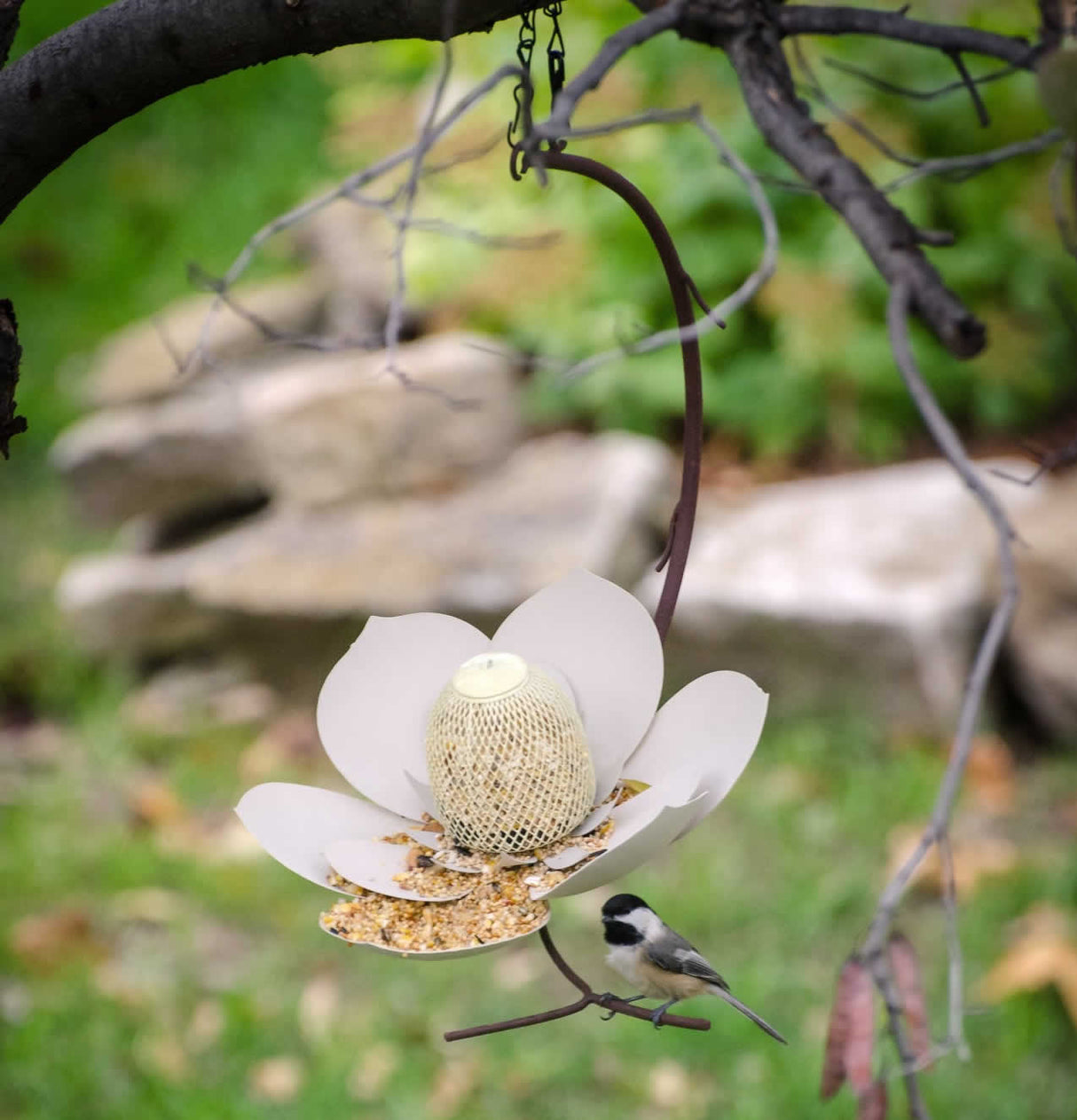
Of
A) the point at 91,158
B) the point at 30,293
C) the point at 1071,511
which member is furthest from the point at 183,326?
the point at 1071,511

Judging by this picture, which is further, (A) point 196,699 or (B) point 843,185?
(A) point 196,699

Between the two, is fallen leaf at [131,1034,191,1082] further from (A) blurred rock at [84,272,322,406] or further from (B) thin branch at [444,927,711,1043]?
(A) blurred rock at [84,272,322,406]

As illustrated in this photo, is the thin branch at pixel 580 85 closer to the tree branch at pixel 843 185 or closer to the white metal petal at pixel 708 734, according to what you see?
the tree branch at pixel 843 185

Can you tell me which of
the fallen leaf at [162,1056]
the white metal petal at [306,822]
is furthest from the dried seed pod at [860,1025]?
the fallen leaf at [162,1056]

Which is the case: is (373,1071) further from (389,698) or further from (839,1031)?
(839,1031)

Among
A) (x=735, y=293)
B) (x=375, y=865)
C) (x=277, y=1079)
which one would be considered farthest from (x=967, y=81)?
(x=277, y=1079)

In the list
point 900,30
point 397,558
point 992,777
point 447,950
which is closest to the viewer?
point 447,950

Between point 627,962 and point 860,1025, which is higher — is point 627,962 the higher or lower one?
the lower one
